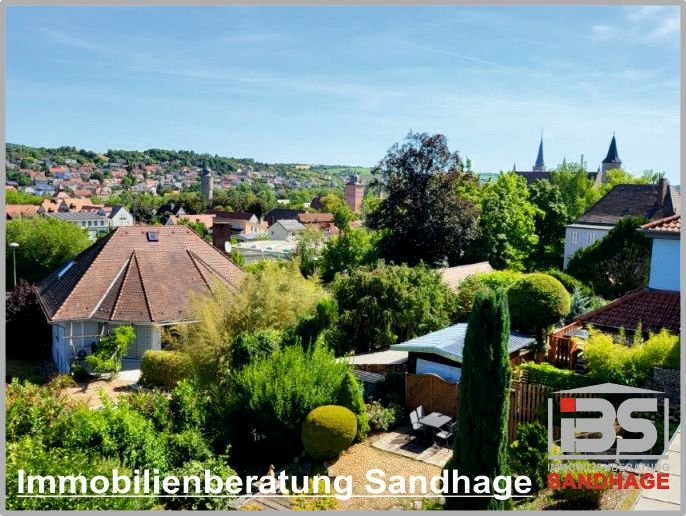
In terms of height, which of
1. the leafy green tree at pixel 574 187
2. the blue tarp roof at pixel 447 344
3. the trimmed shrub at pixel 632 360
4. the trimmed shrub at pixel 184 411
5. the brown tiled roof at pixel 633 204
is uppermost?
the leafy green tree at pixel 574 187

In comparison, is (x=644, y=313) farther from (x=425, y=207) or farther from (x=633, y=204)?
(x=633, y=204)

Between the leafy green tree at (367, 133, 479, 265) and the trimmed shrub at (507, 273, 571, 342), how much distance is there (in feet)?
47.4

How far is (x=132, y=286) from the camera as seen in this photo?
2452 cm

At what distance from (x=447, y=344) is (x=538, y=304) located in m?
3.67

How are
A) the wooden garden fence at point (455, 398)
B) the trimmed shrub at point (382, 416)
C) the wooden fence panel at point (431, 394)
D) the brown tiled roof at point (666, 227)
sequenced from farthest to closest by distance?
the brown tiled roof at point (666, 227)
the wooden fence panel at point (431, 394)
the trimmed shrub at point (382, 416)
the wooden garden fence at point (455, 398)

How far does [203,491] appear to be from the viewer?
37.4 ft

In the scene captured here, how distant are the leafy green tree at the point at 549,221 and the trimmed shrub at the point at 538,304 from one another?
22.9 meters

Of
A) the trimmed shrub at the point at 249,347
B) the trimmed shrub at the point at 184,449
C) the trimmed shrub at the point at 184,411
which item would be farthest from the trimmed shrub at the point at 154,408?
the trimmed shrub at the point at 249,347

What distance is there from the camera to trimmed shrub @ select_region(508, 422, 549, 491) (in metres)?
10.8

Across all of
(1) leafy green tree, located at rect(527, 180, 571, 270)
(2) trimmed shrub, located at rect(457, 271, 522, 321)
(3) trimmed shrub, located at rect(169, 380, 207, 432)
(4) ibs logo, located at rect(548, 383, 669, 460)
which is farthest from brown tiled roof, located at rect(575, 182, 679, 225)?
(3) trimmed shrub, located at rect(169, 380, 207, 432)

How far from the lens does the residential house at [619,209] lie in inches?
1342

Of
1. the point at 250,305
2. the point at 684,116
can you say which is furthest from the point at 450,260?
the point at 684,116

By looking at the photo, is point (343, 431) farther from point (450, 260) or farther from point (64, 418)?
point (450, 260)

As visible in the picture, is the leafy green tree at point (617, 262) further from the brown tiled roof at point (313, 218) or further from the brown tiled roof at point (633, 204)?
the brown tiled roof at point (313, 218)
